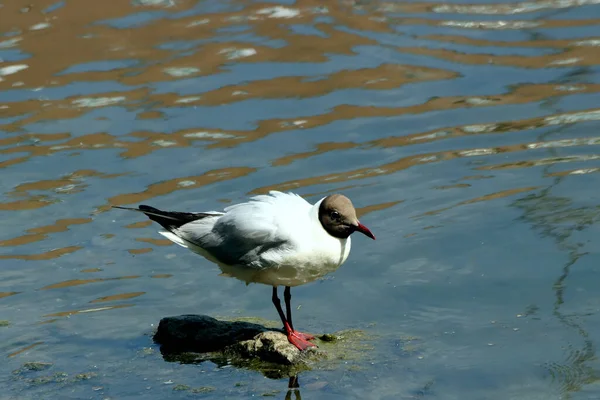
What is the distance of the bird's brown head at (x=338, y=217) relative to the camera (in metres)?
6.48

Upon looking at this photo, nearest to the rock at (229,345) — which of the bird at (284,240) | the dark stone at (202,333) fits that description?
the dark stone at (202,333)

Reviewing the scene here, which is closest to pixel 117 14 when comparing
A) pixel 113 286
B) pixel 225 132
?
pixel 225 132

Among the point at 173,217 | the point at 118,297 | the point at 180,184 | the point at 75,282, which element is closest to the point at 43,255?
the point at 75,282

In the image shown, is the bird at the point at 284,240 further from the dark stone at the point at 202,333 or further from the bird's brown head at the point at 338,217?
the dark stone at the point at 202,333

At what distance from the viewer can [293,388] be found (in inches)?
245

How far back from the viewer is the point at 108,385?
639 cm

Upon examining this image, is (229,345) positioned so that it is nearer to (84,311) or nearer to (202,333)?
(202,333)

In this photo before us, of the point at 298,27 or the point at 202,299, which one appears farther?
the point at 298,27

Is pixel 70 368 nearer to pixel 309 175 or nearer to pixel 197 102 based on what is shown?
pixel 309 175

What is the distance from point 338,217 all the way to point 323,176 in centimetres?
319

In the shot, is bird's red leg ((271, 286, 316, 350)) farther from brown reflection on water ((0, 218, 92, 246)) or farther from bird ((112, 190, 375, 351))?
brown reflection on water ((0, 218, 92, 246))

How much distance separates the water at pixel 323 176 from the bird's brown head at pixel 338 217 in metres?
0.78

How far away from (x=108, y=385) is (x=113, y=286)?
65.0 inches

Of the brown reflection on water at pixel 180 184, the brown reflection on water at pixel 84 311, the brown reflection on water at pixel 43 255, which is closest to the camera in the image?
the brown reflection on water at pixel 84 311
